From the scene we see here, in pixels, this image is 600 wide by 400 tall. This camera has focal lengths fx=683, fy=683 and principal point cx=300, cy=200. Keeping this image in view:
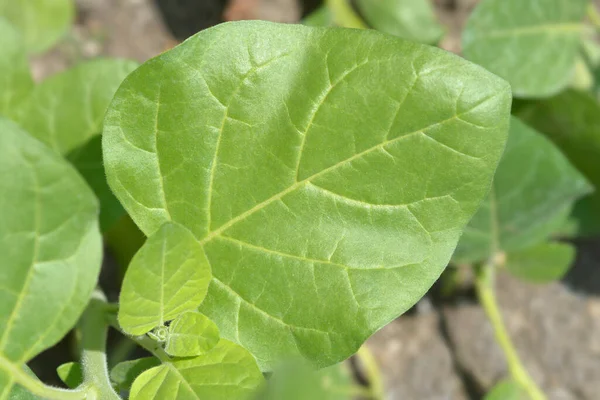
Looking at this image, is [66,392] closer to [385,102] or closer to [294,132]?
[294,132]

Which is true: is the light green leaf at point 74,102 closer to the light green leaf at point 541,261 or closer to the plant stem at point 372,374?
the plant stem at point 372,374

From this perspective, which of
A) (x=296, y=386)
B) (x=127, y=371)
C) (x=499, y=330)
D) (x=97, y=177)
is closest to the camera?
(x=296, y=386)

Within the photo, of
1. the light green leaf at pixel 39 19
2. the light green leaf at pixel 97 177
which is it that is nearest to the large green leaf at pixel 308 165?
the light green leaf at pixel 97 177

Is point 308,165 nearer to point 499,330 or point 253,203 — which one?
point 253,203

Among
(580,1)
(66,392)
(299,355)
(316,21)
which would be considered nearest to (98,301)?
(66,392)

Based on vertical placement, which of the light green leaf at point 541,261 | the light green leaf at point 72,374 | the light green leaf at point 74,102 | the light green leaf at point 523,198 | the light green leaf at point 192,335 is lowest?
the light green leaf at point 541,261

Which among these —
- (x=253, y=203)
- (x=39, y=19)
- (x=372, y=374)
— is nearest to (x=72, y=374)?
(x=253, y=203)
